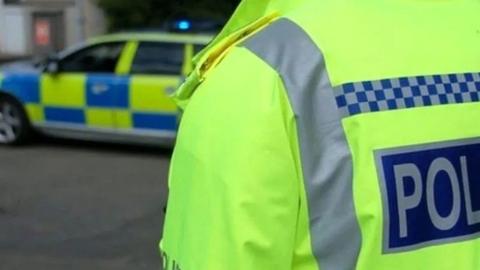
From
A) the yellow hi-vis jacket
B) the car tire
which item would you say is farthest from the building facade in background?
the yellow hi-vis jacket

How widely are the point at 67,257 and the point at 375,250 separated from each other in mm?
4741

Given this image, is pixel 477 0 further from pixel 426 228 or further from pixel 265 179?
pixel 265 179

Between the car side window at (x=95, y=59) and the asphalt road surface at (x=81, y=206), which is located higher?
the car side window at (x=95, y=59)

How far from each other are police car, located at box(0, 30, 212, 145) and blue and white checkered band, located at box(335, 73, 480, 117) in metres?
7.54

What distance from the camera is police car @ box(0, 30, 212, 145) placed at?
29.5 feet

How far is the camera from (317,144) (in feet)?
3.86

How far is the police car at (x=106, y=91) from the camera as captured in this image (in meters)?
9.00

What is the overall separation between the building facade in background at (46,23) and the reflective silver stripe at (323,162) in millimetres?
15969

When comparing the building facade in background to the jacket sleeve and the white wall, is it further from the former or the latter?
the jacket sleeve

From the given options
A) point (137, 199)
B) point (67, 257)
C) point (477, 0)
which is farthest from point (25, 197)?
point (477, 0)

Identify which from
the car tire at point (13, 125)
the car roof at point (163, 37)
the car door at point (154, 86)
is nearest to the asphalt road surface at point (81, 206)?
the car tire at point (13, 125)

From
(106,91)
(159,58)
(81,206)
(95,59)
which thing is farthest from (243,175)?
(95,59)

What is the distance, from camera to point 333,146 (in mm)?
1184

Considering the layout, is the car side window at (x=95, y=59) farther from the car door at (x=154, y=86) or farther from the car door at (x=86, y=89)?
the car door at (x=154, y=86)
